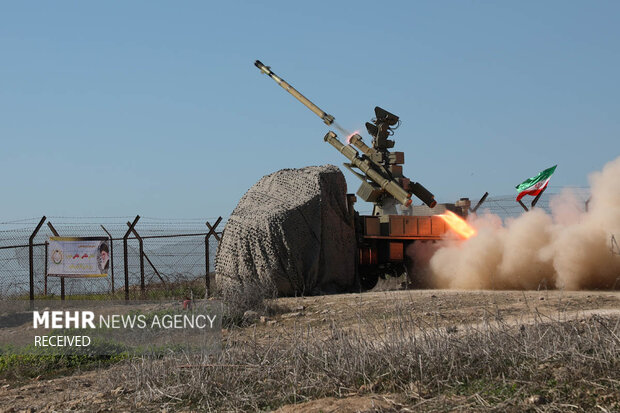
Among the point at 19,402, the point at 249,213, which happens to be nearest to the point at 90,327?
the point at 19,402

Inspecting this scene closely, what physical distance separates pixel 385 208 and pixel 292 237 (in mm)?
4076

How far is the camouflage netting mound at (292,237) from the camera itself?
776 inches

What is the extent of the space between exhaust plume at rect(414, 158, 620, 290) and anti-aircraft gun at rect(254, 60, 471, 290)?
0.89 meters

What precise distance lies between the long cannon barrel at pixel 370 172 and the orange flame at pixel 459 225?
124 centimetres

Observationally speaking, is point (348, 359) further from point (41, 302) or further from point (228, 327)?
point (41, 302)

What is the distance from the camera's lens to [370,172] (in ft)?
75.0

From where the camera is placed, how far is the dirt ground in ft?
28.0

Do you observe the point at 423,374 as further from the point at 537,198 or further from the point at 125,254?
the point at 537,198

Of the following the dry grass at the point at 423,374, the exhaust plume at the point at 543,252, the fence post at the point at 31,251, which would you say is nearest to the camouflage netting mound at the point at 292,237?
the exhaust plume at the point at 543,252

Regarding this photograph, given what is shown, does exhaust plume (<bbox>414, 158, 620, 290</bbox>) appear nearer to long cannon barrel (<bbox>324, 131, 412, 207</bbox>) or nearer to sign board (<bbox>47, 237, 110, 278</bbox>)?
long cannon barrel (<bbox>324, 131, 412, 207</bbox>)

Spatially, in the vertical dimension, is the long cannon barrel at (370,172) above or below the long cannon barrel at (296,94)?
below

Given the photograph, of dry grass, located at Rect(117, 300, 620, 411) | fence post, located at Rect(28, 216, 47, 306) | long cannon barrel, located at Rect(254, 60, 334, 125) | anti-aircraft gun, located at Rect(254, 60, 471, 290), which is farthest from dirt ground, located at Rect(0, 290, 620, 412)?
long cannon barrel, located at Rect(254, 60, 334, 125)

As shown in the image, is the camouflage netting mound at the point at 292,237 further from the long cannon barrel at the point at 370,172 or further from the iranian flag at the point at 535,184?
the iranian flag at the point at 535,184

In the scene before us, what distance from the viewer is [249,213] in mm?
20500
